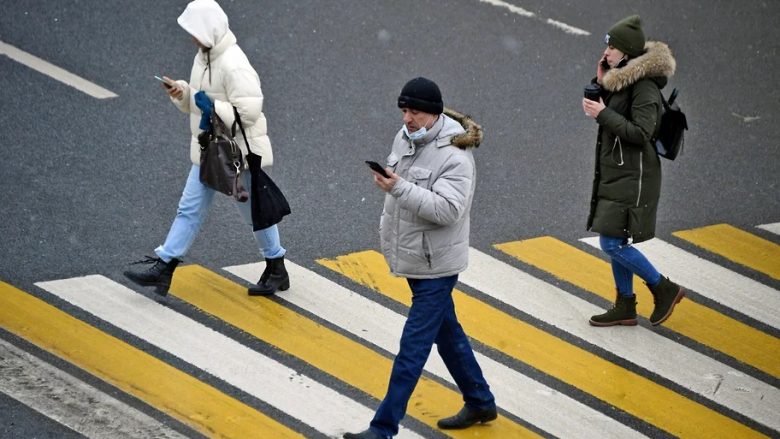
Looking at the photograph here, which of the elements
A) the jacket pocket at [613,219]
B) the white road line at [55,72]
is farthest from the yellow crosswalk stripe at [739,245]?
the white road line at [55,72]

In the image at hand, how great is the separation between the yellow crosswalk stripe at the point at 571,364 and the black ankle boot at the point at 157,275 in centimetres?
120

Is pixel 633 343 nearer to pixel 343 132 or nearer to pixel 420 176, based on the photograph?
pixel 420 176

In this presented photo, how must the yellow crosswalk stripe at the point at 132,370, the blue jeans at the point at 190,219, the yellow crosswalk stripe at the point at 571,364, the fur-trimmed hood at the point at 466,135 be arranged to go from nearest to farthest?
the fur-trimmed hood at the point at 466,135
the yellow crosswalk stripe at the point at 132,370
the yellow crosswalk stripe at the point at 571,364
the blue jeans at the point at 190,219

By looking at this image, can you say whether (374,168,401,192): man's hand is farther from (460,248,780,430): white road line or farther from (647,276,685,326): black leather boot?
(647,276,685,326): black leather boot

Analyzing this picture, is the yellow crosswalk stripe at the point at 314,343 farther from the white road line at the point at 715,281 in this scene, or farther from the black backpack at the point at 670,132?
the white road line at the point at 715,281

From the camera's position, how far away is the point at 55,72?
1225cm

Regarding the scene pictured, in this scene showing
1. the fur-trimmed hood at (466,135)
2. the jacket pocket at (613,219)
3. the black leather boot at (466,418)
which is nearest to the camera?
the fur-trimmed hood at (466,135)

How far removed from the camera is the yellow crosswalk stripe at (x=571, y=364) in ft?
26.4

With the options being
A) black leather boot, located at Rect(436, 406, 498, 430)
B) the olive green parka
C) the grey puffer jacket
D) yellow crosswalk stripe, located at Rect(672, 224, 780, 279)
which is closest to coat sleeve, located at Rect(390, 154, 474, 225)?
the grey puffer jacket

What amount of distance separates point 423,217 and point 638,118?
2017mm

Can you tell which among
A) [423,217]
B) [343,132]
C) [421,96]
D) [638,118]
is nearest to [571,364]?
[638,118]

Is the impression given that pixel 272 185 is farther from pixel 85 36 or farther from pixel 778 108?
pixel 778 108

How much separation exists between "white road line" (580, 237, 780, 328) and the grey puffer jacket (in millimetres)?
3002

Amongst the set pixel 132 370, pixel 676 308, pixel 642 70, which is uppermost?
pixel 642 70
